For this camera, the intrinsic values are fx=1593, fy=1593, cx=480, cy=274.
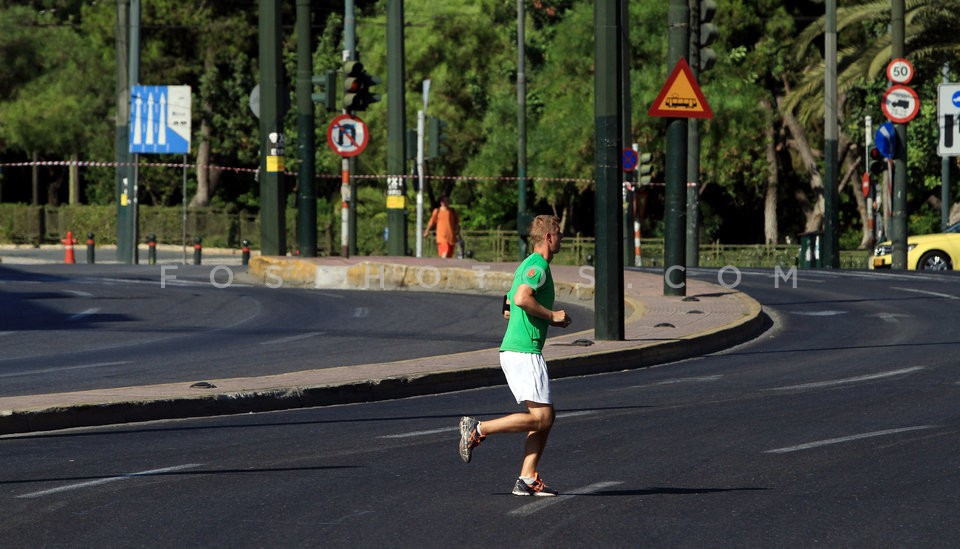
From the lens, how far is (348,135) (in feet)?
97.8

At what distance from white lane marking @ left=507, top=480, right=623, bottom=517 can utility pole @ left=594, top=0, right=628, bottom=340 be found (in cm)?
841

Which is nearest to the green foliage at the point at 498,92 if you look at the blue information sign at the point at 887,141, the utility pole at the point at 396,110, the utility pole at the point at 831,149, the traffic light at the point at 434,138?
the utility pole at the point at 831,149

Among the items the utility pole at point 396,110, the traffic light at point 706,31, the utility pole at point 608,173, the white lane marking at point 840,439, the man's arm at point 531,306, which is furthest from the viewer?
the utility pole at point 396,110

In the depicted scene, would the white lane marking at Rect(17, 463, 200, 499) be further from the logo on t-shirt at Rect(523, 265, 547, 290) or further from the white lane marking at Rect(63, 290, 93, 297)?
the white lane marking at Rect(63, 290, 93, 297)

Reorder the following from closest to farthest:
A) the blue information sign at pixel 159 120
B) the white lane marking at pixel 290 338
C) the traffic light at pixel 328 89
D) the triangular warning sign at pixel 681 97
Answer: the white lane marking at pixel 290 338 < the triangular warning sign at pixel 681 97 < the traffic light at pixel 328 89 < the blue information sign at pixel 159 120

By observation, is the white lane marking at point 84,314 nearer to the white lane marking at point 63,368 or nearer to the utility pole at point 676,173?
the white lane marking at point 63,368

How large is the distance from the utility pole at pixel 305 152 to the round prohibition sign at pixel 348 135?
86.0 inches

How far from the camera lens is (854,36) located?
56750 mm

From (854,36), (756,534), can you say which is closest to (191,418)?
(756,534)

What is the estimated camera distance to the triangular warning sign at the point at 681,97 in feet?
67.6

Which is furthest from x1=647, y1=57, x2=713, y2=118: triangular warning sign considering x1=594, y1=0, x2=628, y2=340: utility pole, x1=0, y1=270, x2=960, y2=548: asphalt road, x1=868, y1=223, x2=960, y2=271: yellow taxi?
x1=868, y1=223, x2=960, y2=271: yellow taxi

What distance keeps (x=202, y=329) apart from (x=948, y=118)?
2276cm

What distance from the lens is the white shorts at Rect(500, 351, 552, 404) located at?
8.56 m

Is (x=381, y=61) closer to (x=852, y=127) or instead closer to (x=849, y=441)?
(x=852, y=127)
